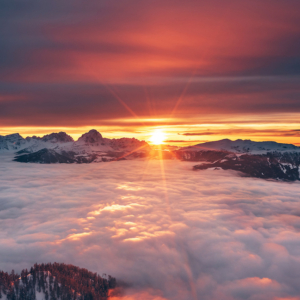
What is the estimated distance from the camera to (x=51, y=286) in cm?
9356

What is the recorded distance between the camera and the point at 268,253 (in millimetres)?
141875

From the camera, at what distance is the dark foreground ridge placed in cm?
9025

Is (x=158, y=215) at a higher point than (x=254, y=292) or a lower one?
higher

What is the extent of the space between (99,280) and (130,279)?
17000mm

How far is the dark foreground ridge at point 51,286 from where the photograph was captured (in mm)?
90250

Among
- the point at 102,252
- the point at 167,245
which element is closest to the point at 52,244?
the point at 102,252

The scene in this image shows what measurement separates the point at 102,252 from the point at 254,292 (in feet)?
266

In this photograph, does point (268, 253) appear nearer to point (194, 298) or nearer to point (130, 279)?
point (194, 298)

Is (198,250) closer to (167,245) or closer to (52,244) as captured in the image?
(167,245)

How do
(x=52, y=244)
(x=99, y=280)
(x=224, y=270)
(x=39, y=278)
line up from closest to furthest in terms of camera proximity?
(x=39, y=278) → (x=99, y=280) → (x=224, y=270) → (x=52, y=244)

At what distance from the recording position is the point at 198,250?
5728 inches

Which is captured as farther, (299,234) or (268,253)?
(299,234)

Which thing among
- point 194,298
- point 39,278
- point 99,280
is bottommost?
point 194,298

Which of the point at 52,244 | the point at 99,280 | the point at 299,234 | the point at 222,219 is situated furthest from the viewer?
the point at 222,219
